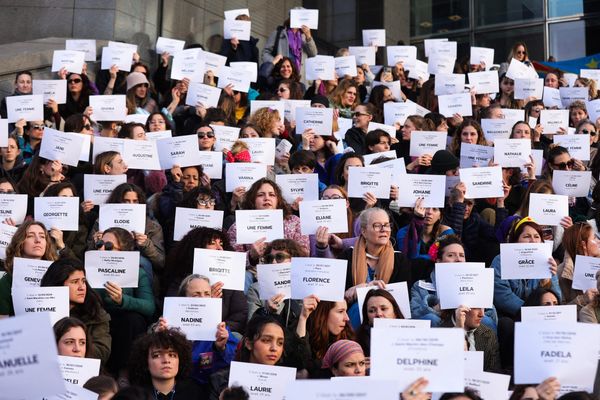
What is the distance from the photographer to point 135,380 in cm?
741

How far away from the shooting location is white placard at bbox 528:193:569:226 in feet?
34.7

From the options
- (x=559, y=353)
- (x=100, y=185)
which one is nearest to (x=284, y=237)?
(x=100, y=185)

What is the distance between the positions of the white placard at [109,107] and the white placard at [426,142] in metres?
3.44

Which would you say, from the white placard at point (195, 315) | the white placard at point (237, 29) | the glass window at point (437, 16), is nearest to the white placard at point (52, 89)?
the white placard at point (237, 29)

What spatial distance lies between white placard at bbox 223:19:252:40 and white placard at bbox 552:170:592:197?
20.7 ft

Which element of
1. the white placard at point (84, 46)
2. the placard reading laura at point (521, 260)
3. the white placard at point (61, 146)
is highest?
the white placard at point (84, 46)

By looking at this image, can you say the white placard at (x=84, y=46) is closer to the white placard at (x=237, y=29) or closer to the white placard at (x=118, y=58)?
the white placard at (x=118, y=58)

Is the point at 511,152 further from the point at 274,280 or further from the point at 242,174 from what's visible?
the point at 274,280

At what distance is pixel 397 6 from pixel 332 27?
1671 mm

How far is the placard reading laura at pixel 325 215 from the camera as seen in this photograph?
9688 millimetres

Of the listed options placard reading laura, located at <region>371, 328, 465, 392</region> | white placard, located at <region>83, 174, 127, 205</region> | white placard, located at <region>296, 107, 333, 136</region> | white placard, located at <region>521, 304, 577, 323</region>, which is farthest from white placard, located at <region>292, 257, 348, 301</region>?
white placard, located at <region>296, 107, 333, 136</region>

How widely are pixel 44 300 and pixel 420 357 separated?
3312 mm

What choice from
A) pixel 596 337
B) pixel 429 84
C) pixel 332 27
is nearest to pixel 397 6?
pixel 332 27

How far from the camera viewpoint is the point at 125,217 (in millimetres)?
9672
